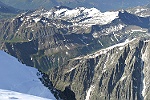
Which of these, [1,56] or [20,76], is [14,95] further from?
[1,56]

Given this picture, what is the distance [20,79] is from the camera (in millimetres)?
104062

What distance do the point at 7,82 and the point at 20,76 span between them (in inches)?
351

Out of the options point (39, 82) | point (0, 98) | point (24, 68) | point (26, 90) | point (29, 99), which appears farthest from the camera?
point (24, 68)

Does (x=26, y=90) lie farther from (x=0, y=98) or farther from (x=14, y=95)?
(x=0, y=98)

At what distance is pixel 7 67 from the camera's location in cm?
11312

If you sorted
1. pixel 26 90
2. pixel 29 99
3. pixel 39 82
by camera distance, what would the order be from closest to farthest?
pixel 29 99
pixel 26 90
pixel 39 82

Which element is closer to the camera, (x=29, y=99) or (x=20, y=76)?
(x=29, y=99)

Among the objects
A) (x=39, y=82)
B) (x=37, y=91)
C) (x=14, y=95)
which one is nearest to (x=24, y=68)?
(x=39, y=82)

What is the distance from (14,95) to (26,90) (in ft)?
51.8

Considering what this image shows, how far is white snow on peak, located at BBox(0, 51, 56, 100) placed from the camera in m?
96.2

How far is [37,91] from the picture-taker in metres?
98.2

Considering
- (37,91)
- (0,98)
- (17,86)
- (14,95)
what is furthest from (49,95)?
(0,98)

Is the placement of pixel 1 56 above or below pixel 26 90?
above

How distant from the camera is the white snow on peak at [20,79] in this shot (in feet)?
316
